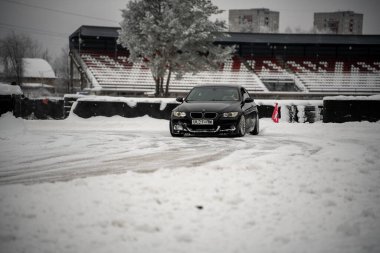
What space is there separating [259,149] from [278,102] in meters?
10.1

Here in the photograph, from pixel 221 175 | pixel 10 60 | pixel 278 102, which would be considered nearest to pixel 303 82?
pixel 278 102

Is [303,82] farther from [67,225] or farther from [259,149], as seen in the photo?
[67,225]

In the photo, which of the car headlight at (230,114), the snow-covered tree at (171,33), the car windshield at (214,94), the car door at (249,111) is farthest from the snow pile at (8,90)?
the snow-covered tree at (171,33)

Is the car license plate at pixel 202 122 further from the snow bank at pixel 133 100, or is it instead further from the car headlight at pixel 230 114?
the snow bank at pixel 133 100

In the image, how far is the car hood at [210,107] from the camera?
11.2m

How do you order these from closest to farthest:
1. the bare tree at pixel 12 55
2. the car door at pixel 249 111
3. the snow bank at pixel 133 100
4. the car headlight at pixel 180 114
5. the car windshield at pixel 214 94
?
1. the car headlight at pixel 180 114
2. the car door at pixel 249 111
3. the car windshield at pixel 214 94
4. the snow bank at pixel 133 100
5. the bare tree at pixel 12 55

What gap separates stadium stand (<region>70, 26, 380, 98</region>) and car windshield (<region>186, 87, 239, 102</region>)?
24961mm

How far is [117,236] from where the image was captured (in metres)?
3.62

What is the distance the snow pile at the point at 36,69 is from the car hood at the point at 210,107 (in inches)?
3259

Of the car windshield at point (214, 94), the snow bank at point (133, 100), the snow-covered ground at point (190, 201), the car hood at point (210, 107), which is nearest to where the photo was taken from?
the snow-covered ground at point (190, 201)

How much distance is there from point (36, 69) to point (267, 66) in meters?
60.7

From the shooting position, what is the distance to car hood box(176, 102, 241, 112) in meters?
11.2

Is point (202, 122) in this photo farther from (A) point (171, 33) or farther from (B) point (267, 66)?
(B) point (267, 66)

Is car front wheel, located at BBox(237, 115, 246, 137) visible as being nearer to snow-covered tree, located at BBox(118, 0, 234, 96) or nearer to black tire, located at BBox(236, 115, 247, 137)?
black tire, located at BBox(236, 115, 247, 137)
